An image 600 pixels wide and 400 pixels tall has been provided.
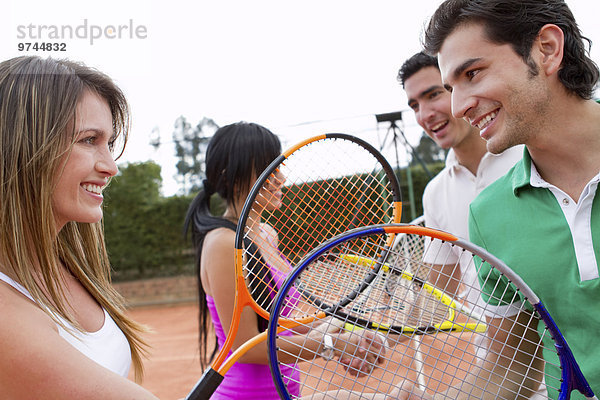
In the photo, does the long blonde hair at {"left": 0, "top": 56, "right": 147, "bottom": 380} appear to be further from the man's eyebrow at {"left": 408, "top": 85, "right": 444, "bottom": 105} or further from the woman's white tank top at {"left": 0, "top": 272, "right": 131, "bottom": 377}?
the man's eyebrow at {"left": 408, "top": 85, "right": 444, "bottom": 105}

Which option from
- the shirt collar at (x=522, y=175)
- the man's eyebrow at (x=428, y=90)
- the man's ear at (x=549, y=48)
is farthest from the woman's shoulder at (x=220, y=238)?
the man's eyebrow at (x=428, y=90)

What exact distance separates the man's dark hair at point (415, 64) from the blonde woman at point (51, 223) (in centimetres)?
170

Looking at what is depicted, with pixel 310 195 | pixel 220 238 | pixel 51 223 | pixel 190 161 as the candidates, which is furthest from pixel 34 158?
pixel 190 161

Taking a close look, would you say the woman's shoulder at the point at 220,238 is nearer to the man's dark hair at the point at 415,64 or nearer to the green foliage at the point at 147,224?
the man's dark hair at the point at 415,64

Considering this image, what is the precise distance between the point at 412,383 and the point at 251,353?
704 mm

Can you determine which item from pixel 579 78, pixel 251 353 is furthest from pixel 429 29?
pixel 251 353

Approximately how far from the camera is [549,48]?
4.57ft

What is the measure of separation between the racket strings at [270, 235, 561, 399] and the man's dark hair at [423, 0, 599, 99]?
0.61 meters

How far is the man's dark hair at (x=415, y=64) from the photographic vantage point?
2500 millimetres

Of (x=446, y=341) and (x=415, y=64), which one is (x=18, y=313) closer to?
(x=446, y=341)

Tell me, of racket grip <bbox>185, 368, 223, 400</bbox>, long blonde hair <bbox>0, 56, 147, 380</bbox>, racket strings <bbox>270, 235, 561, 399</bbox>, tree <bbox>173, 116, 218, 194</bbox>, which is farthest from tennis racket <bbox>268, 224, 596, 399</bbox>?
tree <bbox>173, 116, 218, 194</bbox>

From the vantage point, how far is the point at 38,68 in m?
1.15

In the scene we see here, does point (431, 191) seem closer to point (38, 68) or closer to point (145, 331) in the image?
point (145, 331)

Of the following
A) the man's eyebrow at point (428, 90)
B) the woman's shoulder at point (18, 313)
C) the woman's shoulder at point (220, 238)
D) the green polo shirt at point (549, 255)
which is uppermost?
the man's eyebrow at point (428, 90)
